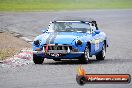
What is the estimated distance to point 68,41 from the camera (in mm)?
18438

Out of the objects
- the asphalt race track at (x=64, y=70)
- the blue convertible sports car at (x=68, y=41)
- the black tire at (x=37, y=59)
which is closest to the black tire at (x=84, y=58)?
the blue convertible sports car at (x=68, y=41)

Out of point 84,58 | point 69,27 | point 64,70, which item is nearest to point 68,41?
point 84,58

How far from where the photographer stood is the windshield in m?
19.8

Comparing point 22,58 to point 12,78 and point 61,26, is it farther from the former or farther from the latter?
point 12,78

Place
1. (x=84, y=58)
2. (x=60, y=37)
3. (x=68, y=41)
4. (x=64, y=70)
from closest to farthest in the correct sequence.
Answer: (x=64, y=70)
(x=68, y=41)
(x=84, y=58)
(x=60, y=37)

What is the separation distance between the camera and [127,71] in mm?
15867

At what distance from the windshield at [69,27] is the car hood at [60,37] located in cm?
55

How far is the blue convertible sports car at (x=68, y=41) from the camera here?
60.4 feet

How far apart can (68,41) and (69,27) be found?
5.17 feet

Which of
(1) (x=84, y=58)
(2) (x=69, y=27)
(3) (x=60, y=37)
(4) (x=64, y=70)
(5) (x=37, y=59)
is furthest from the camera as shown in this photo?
(2) (x=69, y=27)

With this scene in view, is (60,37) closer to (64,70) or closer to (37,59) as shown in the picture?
(37,59)

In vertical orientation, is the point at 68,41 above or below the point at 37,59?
above

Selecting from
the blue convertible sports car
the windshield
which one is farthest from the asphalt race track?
the windshield

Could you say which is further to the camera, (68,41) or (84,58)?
(84,58)
